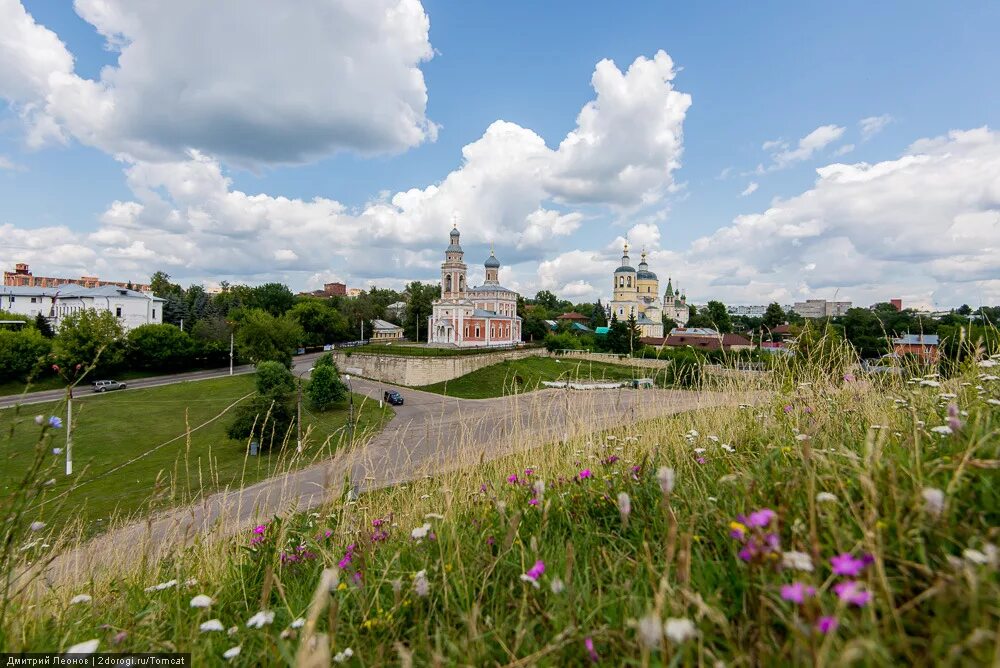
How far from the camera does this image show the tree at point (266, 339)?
3972 centimetres

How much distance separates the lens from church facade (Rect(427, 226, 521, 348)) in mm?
51188

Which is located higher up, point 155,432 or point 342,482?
point 342,482

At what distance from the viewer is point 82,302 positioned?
5512 cm

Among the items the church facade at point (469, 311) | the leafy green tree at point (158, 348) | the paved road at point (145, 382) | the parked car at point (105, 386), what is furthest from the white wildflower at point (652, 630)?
the leafy green tree at point (158, 348)

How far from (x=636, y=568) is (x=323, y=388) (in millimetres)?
29324

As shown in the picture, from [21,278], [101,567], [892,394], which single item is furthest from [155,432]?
[21,278]

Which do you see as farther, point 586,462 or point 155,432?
point 155,432

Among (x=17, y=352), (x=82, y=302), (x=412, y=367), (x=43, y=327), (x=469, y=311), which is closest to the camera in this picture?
(x=17, y=352)

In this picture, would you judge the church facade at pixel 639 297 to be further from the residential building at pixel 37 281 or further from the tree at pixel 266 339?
the residential building at pixel 37 281

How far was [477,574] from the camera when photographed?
6.97ft

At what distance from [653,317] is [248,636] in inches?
3371

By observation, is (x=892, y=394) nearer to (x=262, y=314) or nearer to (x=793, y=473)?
(x=793, y=473)

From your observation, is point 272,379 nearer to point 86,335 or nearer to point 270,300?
point 86,335

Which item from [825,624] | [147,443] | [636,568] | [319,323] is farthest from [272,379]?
[319,323]
